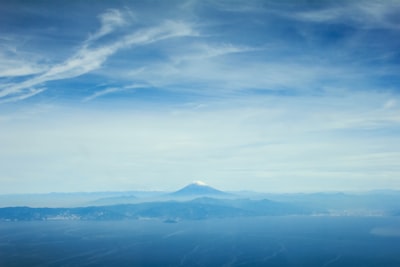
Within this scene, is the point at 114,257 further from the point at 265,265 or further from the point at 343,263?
the point at 343,263

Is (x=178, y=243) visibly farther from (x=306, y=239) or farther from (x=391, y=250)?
(x=391, y=250)

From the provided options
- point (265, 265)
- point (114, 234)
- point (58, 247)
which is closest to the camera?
point (265, 265)

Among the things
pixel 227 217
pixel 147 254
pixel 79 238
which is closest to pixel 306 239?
pixel 147 254

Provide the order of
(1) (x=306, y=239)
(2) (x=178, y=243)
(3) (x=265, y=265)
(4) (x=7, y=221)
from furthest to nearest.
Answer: (4) (x=7, y=221), (1) (x=306, y=239), (2) (x=178, y=243), (3) (x=265, y=265)

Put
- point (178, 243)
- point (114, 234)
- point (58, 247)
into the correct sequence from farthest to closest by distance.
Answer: point (114, 234) < point (178, 243) < point (58, 247)

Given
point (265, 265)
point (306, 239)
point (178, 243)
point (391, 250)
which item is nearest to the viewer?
→ point (265, 265)

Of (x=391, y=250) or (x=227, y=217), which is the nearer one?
(x=391, y=250)

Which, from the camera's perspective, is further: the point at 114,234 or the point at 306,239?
the point at 114,234

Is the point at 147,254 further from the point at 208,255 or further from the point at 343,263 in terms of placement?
the point at 343,263

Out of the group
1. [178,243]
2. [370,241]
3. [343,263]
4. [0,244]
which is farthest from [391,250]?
[0,244]
